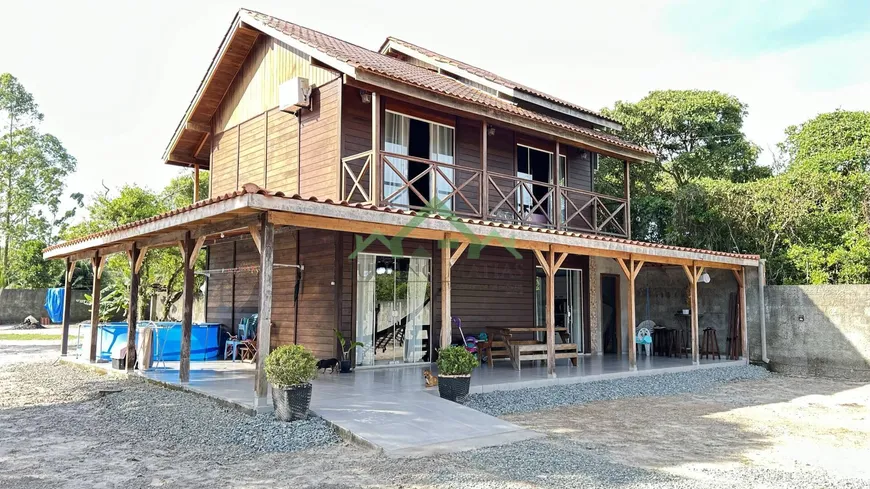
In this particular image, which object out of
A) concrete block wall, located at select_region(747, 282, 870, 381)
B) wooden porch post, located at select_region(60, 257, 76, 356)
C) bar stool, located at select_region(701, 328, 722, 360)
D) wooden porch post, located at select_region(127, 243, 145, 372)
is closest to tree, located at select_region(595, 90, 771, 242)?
bar stool, located at select_region(701, 328, 722, 360)

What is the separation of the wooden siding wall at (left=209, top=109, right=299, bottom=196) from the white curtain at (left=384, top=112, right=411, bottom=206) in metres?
1.67

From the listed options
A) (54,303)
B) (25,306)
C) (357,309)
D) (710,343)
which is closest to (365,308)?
(357,309)

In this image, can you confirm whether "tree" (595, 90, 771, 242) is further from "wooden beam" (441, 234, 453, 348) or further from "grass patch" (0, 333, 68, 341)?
"grass patch" (0, 333, 68, 341)

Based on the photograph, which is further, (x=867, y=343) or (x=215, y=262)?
(x=215, y=262)

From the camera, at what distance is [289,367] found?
21.7ft

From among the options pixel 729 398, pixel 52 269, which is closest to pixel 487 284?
pixel 729 398

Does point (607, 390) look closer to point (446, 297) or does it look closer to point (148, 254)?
point (446, 297)

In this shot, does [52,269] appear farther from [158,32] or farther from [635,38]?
[635,38]

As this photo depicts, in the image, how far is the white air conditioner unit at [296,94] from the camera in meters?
10.7

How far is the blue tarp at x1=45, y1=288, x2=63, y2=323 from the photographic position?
26688mm

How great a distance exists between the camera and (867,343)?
12.1 metres

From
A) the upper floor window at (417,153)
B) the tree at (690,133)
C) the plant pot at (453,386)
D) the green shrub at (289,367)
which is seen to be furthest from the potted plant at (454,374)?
the tree at (690,133)

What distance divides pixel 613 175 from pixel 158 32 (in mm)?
16171

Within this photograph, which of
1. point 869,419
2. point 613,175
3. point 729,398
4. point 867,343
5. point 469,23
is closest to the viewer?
point 869,419
